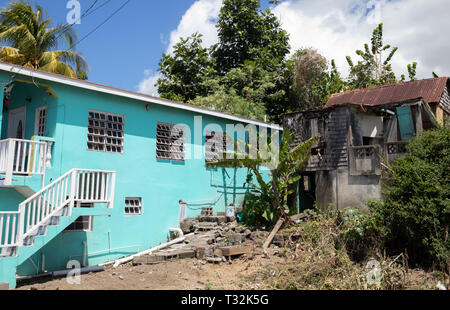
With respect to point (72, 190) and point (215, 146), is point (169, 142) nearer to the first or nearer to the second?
point (215, 146)

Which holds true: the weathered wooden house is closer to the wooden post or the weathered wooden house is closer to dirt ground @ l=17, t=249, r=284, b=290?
dirt ground @ l=17, t=249, r=284, b=290

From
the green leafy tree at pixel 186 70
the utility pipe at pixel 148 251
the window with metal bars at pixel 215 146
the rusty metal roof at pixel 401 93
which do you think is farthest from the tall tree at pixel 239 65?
the utility pipe at pixel 148 251

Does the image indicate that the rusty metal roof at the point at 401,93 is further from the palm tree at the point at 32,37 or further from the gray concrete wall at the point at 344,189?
the palm tree at the point at 32,37

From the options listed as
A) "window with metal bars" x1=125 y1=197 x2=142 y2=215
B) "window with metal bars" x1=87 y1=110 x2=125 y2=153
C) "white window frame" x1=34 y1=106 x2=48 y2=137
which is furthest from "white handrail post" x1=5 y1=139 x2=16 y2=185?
"window with metal bars" x1=125 y1=197 x2=142 y2=215

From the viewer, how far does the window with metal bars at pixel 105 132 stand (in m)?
11.6

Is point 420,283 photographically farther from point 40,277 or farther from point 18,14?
point 18,14

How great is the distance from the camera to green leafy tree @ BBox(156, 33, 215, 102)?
82.7ft

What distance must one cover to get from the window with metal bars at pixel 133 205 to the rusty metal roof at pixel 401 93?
10.9 meters

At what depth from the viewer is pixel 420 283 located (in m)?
8.77

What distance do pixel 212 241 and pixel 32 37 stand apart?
14.3 metres

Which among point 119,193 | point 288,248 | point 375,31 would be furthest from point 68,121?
point 375,31

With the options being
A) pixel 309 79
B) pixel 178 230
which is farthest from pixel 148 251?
pixel 309 79

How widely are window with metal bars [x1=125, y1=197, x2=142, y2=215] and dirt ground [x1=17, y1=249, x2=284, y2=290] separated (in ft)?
5.88

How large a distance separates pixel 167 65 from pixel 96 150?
16037mm
